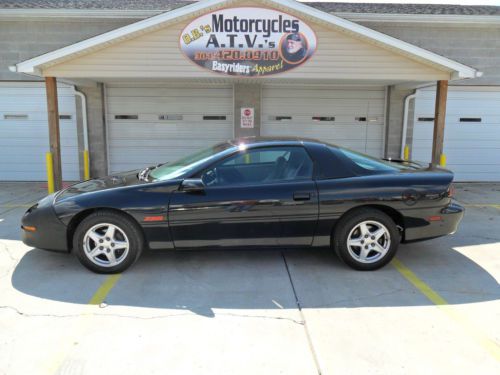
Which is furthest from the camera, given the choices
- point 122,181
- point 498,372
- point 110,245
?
point 122,181

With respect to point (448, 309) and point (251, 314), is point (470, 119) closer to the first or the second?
point (448, 309)

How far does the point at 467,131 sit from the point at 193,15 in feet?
25.2

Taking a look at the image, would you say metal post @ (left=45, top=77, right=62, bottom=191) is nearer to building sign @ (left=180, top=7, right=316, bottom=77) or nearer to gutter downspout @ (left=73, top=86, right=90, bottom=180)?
gutter downspout @ (left=73, top=86, right=90, bottom=180)

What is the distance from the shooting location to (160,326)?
10.6ft

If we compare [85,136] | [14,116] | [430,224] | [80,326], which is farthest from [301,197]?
[14,116]

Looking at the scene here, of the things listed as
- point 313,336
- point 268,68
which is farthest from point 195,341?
point 268,68

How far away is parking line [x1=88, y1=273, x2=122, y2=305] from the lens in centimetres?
364

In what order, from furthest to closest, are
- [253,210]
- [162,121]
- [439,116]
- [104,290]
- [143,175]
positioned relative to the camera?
1. [162,121]
2. [439,116]
3. [143,175]
4. [253,210]
5. [104,290]

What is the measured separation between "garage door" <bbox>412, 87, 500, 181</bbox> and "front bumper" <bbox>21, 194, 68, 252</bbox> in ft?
29.9

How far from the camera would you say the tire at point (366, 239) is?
4242 mm

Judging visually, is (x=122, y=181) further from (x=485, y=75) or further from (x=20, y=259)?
(x=485, y=75)

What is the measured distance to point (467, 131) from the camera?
10555 mm

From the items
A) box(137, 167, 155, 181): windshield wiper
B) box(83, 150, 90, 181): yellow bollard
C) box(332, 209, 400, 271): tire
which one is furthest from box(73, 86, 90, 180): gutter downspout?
box(332, 209, 400, 271): tire

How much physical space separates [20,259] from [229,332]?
291 cm
